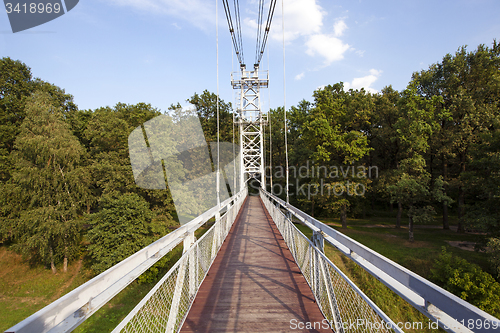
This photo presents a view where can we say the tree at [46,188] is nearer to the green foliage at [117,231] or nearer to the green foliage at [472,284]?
the green foliage at [117,231]

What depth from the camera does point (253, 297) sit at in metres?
3.20

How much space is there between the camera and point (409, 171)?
16469mm

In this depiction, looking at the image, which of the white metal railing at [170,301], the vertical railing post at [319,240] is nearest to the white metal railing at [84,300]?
the white metal railing at [170,301]

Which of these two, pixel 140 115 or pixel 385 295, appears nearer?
pixel 385 295

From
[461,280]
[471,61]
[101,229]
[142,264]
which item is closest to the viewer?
[142,264]

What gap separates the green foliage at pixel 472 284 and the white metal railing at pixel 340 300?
32.0ft

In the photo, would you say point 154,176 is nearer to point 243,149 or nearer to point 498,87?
point 243,149

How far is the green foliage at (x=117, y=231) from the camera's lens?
44.2ft

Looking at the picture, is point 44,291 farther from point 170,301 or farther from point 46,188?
point 170,301

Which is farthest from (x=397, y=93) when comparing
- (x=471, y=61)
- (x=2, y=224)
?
(x=2, y=224)

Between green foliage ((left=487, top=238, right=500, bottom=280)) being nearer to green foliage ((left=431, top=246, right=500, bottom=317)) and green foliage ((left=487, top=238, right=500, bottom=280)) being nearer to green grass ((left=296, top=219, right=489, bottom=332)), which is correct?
green foliage ((left=431, top=246, right=500, bottom=317))

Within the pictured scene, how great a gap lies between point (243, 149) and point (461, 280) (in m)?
18.0

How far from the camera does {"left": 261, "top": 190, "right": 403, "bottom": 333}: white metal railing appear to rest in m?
1.75

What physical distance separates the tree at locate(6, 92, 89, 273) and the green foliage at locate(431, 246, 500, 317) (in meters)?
20.5
